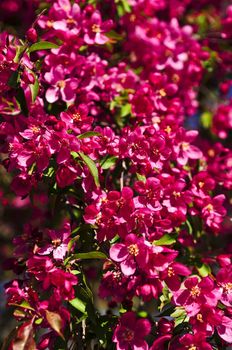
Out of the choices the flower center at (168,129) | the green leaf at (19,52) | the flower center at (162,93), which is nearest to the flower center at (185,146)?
the flower center at (168,129)

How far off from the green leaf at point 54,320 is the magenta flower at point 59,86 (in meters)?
0.89

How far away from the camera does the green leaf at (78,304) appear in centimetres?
165

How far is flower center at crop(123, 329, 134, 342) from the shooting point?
1.60m

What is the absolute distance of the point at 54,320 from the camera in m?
1.46

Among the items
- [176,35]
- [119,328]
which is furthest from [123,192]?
[176,35]

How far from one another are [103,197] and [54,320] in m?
0.47

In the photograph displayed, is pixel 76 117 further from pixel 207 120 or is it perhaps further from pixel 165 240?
pixel 207 120

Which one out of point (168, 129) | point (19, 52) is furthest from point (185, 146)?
point (19, 52)

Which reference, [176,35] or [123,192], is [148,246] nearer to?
[123,192]

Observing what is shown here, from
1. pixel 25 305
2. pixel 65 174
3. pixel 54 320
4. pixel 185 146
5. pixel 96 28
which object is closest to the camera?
pixel 54 320

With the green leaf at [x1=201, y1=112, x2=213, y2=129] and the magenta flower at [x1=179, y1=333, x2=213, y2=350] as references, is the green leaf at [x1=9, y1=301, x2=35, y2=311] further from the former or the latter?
the green leaf at [x1=201, y1=112, x2=213, y2=129]

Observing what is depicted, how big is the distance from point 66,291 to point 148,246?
29cm

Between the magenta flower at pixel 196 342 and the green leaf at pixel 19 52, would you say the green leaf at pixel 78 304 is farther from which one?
the green leaf at pixel 19 52

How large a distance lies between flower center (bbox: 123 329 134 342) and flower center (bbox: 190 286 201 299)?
0.24 m
